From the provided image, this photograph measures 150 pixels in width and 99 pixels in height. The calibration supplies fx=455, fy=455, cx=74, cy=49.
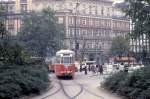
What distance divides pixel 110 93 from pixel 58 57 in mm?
17993

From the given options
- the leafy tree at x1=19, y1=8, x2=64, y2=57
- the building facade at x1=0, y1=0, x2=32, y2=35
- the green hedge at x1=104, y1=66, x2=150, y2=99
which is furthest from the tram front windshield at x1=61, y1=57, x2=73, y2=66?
the building facade at x1=0, y1=0, x2=32, y2=35

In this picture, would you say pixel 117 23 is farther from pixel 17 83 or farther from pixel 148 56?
pixel 17 83

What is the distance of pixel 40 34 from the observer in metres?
80.6

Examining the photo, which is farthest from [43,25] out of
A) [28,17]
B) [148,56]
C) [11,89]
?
[11,89]

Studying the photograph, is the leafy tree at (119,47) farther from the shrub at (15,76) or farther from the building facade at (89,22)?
the shrub at (15,76)

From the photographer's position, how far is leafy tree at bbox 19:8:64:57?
79438mm

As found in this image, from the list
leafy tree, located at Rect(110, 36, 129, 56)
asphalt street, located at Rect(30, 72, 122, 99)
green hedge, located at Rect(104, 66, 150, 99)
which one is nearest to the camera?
green hedge, located at Rect(104, 66, 150, 99)

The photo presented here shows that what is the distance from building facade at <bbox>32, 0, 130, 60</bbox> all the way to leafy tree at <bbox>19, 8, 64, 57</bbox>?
79.4 feet

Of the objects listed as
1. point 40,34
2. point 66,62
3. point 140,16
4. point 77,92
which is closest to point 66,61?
point 66,62

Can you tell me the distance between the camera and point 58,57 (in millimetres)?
48250

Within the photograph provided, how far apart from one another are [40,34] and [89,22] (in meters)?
39.5

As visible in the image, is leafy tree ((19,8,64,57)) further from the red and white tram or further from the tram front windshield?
the tram front windshield

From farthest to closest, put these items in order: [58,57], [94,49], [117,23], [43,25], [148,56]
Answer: [117,23] < [94,49] < [43,25] < [58,57] < [148,56]

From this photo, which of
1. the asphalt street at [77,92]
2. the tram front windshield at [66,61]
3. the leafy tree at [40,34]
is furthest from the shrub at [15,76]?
the leafy tree at [40,34]
